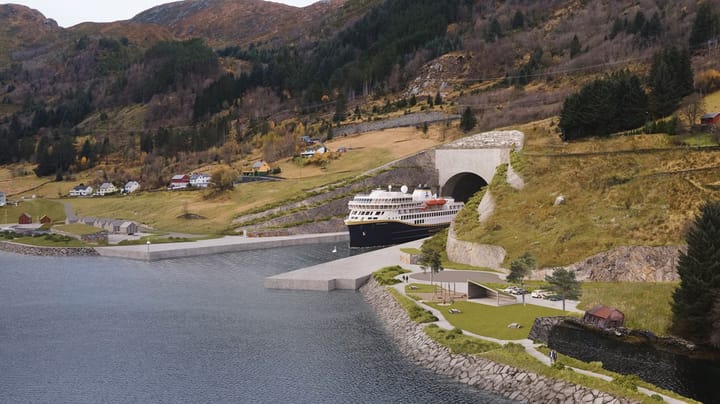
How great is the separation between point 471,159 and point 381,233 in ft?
74.6

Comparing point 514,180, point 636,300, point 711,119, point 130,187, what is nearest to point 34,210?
point 130,187

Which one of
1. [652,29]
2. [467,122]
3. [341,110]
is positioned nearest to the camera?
[467,122]

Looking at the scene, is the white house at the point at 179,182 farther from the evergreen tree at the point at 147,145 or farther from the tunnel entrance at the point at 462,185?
→ the evergreen tree at the point at 147,145

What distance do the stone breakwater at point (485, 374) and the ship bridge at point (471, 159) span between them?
175 ft

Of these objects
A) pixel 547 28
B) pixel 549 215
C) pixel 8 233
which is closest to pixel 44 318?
pixel 549 215

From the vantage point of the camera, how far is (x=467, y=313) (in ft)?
159

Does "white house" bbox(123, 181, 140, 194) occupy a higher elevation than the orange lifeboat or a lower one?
higher

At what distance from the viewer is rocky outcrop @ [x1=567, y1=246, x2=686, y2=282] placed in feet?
174

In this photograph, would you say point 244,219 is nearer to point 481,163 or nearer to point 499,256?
point 481,163

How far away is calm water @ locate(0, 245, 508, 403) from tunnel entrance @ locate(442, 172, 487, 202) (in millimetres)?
47329

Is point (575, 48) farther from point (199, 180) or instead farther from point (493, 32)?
point (199, 180)

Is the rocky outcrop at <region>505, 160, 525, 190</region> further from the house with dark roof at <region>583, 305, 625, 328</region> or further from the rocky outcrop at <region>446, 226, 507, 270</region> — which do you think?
the house with dark roof at <region>583, 305, 625, 328</region>

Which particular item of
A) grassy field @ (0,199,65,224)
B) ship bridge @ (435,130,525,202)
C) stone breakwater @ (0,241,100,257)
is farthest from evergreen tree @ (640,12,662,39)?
grassy field @ (0,199,65,224)

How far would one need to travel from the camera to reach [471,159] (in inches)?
4277
